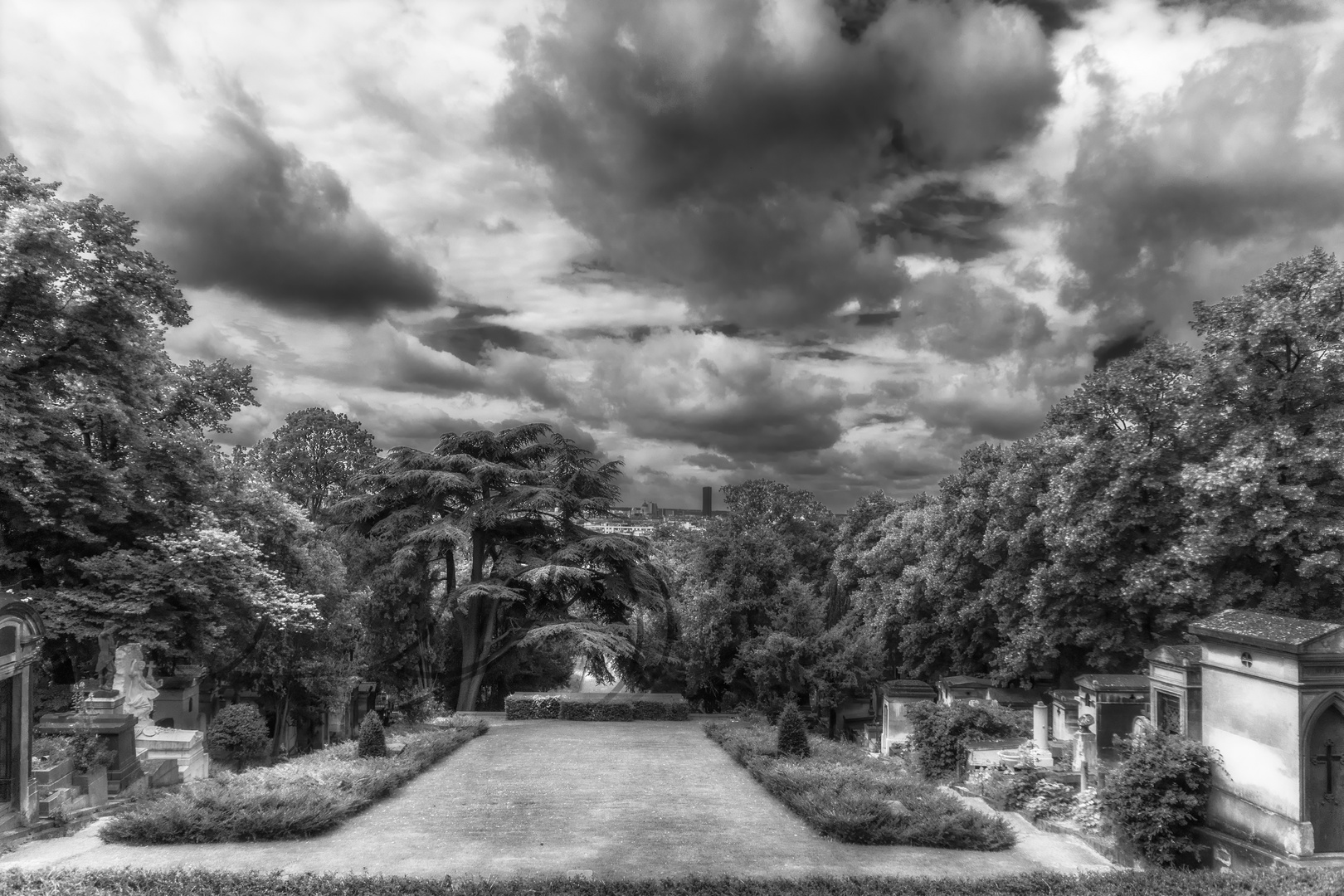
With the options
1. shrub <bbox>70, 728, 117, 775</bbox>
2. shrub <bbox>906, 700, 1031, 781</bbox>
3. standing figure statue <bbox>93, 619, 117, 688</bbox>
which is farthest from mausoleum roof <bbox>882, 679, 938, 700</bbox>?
standing figure statue <bbox>93, 619, 117, 688</bbox>

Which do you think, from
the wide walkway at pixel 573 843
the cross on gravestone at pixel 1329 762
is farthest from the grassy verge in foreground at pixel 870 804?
the cross on gravestone at pixel 1329 762

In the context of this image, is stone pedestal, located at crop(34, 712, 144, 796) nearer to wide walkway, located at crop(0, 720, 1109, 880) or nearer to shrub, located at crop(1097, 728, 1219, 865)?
wide walkway, located at crop(0, 720, 1109, 880)

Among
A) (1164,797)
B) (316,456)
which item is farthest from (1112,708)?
(316,456)

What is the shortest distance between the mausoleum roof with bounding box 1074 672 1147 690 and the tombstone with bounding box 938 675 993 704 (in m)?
8.08

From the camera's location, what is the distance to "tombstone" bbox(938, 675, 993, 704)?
Result: 25.3 metres

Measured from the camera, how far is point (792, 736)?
19469mm

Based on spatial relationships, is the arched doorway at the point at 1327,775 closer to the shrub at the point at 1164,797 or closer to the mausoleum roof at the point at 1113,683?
the shrub at the point at 1164,797

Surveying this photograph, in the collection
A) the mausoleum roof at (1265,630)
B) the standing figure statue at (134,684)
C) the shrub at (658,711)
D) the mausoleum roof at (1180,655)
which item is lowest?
the shrub at (658,711)

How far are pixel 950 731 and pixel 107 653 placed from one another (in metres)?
17.7

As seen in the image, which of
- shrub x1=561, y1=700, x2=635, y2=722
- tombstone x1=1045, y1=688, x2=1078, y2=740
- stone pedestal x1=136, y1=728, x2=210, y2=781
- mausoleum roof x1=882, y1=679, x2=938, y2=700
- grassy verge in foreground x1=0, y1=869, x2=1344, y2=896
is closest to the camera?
grassy verge in foreground x1=0, y1=869, x2=1344, y2=896

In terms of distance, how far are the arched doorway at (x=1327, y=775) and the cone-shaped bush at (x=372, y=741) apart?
52.4 feet

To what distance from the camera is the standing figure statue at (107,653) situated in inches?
707

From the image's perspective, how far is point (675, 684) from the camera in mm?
32562

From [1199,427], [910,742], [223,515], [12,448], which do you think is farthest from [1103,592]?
[12,448]
